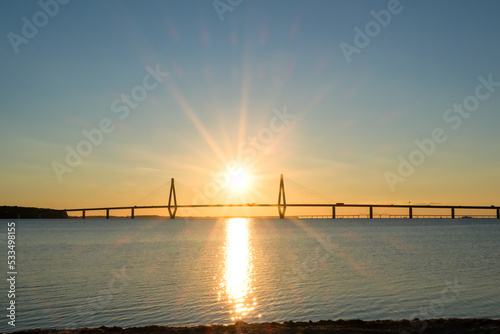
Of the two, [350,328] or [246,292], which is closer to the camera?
[350,328]

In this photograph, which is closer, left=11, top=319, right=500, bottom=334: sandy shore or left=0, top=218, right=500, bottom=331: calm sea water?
left=11, top=319, right=500, bottom=334: sandy shore

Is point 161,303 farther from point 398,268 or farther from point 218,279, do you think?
point 398,268

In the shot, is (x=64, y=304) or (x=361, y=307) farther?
(x=64, y=304)

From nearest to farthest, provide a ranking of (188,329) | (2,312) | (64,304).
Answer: (188,329) → (2,312) → (64,304)

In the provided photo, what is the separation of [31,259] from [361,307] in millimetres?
33625

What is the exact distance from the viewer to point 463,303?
781 inches

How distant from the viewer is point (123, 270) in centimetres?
3328

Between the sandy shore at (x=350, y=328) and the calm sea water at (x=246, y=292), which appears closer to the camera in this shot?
the sandy shore at (x=350, y=328)

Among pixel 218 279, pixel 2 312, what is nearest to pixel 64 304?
pixel 2 312

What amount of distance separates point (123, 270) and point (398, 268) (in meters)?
19.6

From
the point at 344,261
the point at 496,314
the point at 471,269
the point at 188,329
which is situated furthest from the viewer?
the point at 344,261

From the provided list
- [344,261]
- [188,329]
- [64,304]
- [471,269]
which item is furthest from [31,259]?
[471,269]

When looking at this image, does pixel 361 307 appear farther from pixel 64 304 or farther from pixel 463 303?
pixel 64 304

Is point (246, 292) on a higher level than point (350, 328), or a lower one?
lower
